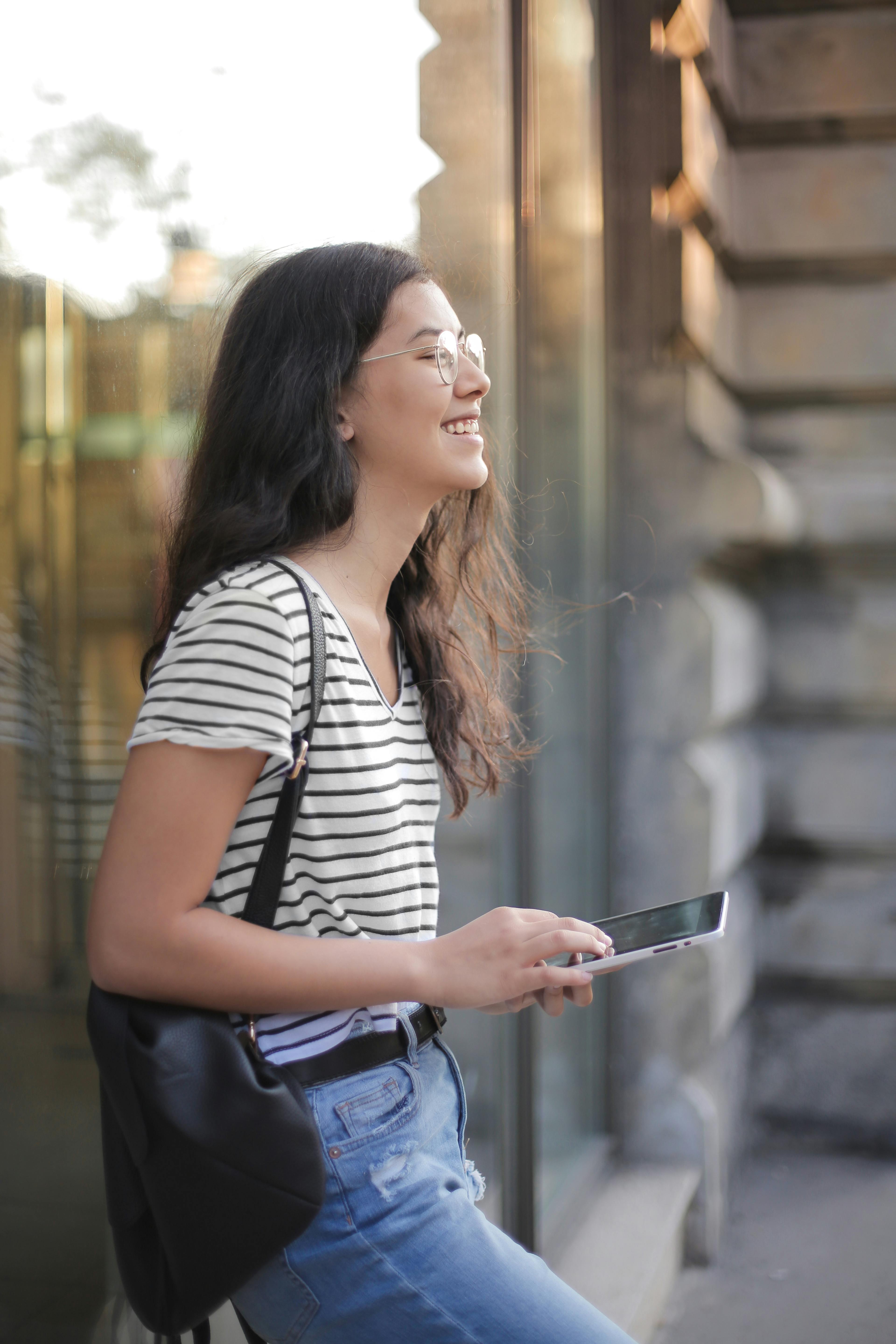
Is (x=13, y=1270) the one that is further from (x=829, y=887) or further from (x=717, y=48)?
(x=717, y=48)

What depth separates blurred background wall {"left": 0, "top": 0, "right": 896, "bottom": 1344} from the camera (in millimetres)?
1361

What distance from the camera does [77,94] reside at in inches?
53.2

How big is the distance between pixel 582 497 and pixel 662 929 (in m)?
2.12

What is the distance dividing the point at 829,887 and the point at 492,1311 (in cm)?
320

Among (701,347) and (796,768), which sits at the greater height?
(701,347)

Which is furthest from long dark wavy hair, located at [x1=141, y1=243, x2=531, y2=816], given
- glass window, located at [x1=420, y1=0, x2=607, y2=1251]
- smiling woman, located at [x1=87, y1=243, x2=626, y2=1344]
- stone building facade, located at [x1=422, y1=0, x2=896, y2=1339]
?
→ stone building facade, located at [x1=422, y1=0, x2=896, y2=1339]

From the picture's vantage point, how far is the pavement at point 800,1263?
9.81ft

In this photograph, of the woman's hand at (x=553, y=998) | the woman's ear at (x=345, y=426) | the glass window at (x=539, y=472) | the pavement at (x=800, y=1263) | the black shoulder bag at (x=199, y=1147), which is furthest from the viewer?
the pavement at (x=800, y=1263)

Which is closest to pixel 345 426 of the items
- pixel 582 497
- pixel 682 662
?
pixel 582 497

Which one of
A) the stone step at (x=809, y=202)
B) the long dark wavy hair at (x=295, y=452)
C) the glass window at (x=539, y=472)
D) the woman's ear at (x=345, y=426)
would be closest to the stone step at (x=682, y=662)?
the glass window at (x=539, y=472)

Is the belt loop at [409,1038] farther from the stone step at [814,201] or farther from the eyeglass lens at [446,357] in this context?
the stone step at [814,201]

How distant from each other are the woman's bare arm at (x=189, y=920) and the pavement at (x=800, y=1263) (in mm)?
2294

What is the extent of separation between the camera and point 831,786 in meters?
4.12

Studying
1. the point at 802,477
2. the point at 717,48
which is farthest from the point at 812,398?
the point at 717,48
